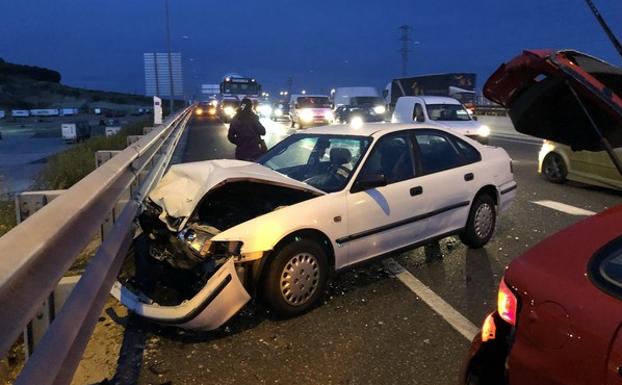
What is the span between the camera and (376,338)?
13.3 ft

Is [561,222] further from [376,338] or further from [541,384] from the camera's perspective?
[541,384]

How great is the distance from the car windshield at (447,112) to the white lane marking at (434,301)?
10958 millimetres

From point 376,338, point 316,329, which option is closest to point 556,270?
point 376,338

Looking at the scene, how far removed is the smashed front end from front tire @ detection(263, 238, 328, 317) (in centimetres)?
15

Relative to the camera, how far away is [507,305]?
2.11m

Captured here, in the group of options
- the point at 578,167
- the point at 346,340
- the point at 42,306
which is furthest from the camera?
the point at 578,167

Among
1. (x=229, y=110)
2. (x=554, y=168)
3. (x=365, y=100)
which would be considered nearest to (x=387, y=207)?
(x=554, y=168)

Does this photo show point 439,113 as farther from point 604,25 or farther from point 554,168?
point 604,25

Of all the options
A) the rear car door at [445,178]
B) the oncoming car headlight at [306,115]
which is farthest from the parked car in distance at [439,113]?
the oncoming car headlight at [306,115]

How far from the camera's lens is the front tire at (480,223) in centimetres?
603

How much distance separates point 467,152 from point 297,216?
2.71m

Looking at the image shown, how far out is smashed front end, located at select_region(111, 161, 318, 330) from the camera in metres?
3.86

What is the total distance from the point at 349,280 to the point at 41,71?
138 metres

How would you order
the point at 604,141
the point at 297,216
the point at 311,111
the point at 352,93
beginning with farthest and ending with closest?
the point at 352,93
the point at 311,111
the point at 297,216
the point at 604,141
